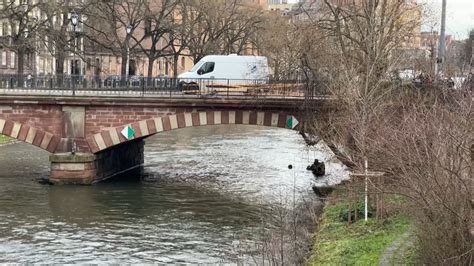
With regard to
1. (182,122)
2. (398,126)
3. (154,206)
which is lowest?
(154,206)

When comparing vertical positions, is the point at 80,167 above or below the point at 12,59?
below

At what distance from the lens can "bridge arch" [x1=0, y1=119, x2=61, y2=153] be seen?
31.4 m

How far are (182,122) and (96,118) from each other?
12.3 feet

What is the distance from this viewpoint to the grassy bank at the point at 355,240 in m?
16.2

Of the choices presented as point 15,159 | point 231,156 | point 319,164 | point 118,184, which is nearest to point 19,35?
point 15,159

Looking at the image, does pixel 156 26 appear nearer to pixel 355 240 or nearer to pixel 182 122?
pixel 182 122

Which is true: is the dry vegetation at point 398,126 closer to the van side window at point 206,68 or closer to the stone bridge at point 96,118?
the stone bridge at point 96,118

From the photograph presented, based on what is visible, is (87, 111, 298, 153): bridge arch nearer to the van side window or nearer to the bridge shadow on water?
the bridge shadow on water

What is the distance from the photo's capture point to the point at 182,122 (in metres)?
31.4

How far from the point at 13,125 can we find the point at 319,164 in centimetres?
1412

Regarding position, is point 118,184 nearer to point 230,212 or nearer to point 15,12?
point 230,212

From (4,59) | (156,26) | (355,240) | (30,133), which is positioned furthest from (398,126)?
(4,59)

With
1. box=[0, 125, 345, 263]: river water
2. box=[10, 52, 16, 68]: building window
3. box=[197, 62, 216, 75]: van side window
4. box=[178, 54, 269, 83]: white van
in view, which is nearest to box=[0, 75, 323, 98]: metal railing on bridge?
box=[0, 125, 345, 263]: river water

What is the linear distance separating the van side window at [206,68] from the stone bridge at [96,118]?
13595mm
